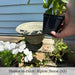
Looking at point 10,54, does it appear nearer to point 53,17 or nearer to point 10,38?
point 53,17

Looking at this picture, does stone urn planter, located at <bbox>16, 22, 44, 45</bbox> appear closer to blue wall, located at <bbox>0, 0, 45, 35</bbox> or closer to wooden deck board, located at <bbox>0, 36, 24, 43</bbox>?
blue wall, located at <bbox>0, 0, 45, 35</bbox>

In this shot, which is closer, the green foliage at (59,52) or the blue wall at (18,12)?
the green foliage at (59,52)

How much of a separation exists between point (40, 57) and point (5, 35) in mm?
1191

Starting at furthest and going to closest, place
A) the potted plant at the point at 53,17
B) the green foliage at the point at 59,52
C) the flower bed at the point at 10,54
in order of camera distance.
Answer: the green foliage at the point at 59,52 → the potted plant at the point at 53,17 → the flower bed at the point at 10,54

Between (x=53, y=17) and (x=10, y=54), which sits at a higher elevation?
(x=53, y=17)

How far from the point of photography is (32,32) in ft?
4.93

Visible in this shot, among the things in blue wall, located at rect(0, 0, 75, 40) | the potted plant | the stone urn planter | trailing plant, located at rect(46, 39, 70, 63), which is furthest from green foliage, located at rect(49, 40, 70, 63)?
blue wall, located at rect(0, 0, 75, 40)

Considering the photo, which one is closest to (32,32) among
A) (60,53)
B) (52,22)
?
(52,22)

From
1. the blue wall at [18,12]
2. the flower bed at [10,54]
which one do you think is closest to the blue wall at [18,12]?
the blue wall at [18,12]

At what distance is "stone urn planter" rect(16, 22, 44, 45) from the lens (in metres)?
1.50

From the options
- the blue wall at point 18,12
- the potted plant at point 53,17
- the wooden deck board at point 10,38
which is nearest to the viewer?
the potted plant at point 53,17

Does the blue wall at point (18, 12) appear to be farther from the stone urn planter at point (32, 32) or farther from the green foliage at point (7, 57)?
the green foliage at point (7, 57)

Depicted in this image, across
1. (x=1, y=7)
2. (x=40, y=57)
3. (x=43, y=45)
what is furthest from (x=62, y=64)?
(x=1, y=7)

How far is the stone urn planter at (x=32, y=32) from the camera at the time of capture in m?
1.50
